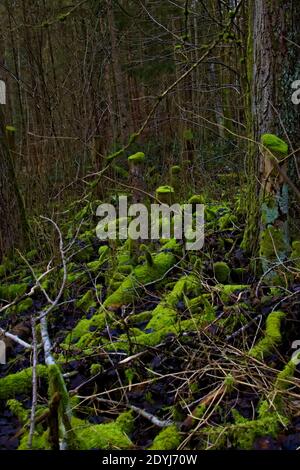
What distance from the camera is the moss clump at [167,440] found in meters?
2.15

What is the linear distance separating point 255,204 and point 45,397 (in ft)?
7.00

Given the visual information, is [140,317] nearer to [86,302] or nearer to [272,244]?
[86,302]

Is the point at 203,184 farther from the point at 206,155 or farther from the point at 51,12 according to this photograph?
the point at 51,12

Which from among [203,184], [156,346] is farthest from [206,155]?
[156,346]

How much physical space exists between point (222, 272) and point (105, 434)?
1.98m

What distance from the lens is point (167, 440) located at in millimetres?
2174

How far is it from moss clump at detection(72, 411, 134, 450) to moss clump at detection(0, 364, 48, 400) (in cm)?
65

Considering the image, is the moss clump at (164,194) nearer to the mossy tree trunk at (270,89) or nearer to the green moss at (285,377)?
the mossy tree trunk at (270,89)

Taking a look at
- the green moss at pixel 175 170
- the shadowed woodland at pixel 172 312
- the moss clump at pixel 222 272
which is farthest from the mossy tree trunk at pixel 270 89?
the green moss at pixel 175 170

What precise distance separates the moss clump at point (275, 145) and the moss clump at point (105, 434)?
1939 mm

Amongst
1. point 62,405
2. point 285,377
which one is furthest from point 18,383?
point 285,377

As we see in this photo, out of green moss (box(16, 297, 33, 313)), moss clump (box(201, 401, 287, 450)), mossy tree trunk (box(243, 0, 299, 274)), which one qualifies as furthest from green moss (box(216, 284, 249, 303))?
green moss (box(16, 297, 33, 313))
